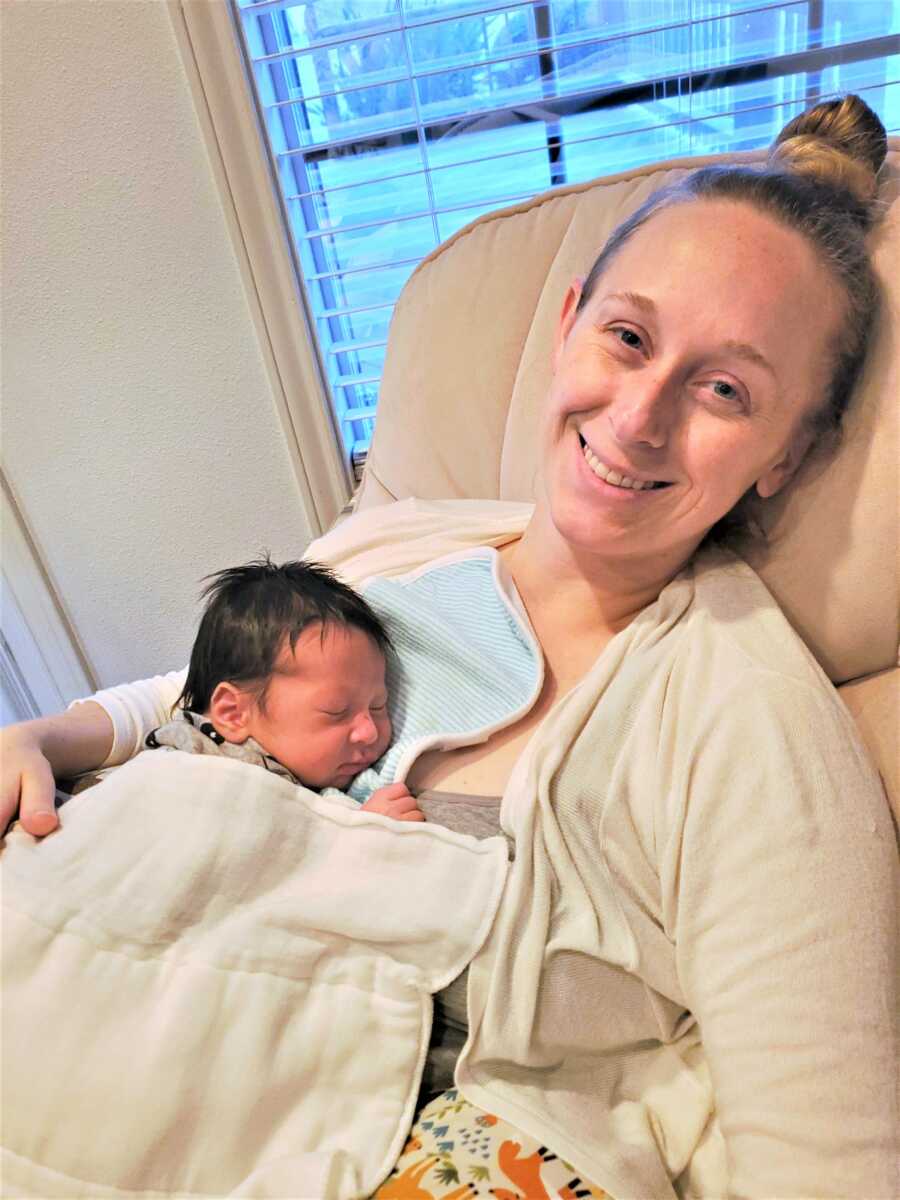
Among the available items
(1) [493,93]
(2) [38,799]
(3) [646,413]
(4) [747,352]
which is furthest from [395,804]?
(1) [493,93]

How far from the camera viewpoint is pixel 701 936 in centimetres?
84

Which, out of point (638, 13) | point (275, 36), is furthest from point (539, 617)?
point (275, 36)

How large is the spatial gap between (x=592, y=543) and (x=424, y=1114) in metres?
0.65

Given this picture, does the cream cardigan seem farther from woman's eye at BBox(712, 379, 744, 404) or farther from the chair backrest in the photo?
woman's eye at BBox(712, 379, 744, 404)

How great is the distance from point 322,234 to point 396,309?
454 millimetres

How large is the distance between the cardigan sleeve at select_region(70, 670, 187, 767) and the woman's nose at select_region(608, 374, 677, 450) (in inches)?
27.8

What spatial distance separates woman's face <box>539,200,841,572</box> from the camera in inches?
36.4

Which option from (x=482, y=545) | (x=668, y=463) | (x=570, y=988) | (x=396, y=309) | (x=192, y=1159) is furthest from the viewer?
(x=396, y=309)

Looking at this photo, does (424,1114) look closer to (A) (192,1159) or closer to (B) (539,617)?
(A) (192,1159)

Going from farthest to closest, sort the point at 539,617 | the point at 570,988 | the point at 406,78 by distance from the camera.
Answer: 1. the point at 406,78
2. the point at 539,617
3. the point at 570,988

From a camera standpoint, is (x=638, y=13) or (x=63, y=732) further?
(x=638, y=13)

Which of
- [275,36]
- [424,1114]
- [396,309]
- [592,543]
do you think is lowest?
[424,1114]

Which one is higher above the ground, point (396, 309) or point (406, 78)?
point (406, 78)

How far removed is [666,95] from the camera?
1740 mm
